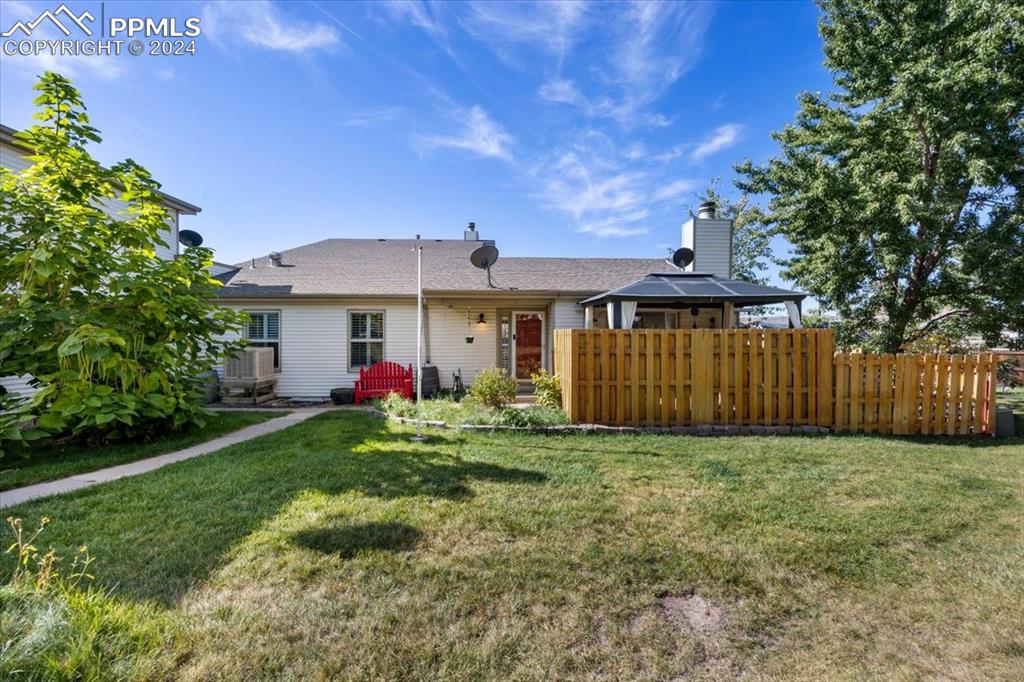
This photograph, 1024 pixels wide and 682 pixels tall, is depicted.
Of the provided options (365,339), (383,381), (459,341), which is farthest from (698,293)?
(365,339)

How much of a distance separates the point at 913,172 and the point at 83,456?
1642 cm

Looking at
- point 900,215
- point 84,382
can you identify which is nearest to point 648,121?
point 900,215

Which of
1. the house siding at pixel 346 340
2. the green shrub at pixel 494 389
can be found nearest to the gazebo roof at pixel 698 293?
the green shrub at pixel 494 389

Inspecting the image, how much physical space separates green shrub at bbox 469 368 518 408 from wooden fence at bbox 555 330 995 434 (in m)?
1.43

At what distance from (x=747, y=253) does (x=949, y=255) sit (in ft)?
51.0

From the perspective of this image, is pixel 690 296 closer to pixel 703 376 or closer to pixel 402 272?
pixel 703 376

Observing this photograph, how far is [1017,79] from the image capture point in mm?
8664

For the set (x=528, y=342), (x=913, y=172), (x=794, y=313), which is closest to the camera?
(x=794, y=313)

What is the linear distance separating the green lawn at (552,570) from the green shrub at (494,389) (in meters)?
2.89

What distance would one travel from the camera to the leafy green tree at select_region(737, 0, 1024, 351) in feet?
28.8

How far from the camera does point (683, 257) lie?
12.2m

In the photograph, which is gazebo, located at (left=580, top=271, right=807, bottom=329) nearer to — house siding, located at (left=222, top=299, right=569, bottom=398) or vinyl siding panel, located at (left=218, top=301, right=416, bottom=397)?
house siding, located at (left=222, top=299, right=569, bottom=398)

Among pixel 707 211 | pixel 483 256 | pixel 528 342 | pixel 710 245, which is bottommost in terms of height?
pixel 528 342

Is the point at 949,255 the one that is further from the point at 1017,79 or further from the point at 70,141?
the point at 70,141
